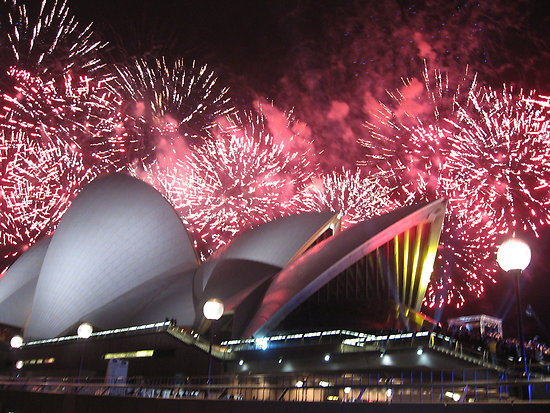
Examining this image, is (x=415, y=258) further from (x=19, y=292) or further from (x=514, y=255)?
(x=19, y=292)

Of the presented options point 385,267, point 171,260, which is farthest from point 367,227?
point 171,260

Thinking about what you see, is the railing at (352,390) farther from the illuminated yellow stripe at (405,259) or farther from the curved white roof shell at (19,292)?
the curved white roof shell at (19,292)

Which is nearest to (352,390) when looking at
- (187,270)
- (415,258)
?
(415,258)

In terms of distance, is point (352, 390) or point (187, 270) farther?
point (187, 270)

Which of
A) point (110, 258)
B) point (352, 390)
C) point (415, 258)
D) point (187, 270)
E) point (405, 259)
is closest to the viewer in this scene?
point (352, 390)

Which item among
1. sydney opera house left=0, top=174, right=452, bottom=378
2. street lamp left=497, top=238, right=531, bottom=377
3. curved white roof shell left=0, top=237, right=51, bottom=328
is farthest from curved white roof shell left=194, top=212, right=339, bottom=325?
street lamp left=497, top=238, right=531, bottom=377

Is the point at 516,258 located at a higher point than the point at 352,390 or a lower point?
higher
